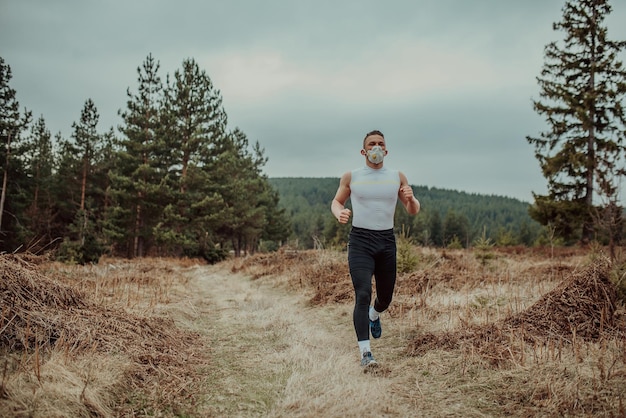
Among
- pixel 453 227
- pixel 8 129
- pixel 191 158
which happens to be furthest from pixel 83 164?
pixel 453 227

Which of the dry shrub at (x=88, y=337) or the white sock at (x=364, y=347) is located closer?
the dry shrub at (x=88, y=337)

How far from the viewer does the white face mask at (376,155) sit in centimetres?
426

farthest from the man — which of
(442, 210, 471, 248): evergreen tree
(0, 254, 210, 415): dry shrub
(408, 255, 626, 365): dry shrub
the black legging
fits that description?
(442, 210, 471, 248): evergreen tree

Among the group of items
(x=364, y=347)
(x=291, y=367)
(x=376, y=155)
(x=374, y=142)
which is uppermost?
(x=374, y=142)

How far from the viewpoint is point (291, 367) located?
12.6 feet

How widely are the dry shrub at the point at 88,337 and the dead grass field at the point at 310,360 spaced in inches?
0.5

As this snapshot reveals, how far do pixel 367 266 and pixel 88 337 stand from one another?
272 centimetres

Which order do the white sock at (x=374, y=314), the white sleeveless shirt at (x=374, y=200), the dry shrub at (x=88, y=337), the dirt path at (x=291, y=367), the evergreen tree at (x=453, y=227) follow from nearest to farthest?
1. the dirt path at (x=291, y=367)
2. the dry shrub at (x=88, y=337)
3. the white sleeveless shirt at (x=374, y=200)
4. the white sock at (x=374, y=314)
5. the evergreen tree at (x=453, y=227)

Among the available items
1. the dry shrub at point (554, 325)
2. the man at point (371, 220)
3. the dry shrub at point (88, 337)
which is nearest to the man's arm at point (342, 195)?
the man at point (371, 220)

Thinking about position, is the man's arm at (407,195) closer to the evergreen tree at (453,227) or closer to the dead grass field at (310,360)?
the dead grass field at (310,360)

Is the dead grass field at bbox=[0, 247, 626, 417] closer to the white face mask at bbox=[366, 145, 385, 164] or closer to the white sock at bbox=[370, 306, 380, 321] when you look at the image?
the white sock at bbox=[370, 306, 380, 321]

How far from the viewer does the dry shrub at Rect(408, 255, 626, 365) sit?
12.2 ft

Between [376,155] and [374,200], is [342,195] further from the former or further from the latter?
[376,155]

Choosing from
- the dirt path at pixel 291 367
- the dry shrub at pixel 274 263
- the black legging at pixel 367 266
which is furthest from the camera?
the dry shrub at pixel 274 263
